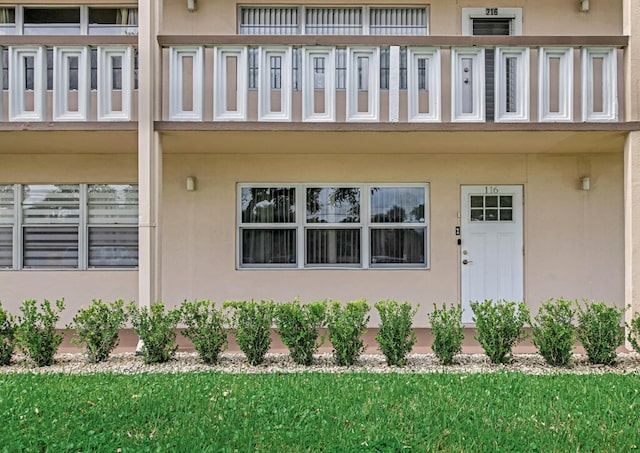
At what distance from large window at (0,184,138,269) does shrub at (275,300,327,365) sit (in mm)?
3956

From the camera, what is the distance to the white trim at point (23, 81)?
7.31 metres

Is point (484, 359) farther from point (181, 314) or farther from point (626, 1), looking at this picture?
point (626, 1)

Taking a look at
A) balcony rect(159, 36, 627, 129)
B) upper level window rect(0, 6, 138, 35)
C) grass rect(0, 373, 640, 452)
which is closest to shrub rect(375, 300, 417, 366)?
grass rect(0, 373, 640, 452)

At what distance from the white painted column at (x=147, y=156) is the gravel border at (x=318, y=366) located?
3.15ft

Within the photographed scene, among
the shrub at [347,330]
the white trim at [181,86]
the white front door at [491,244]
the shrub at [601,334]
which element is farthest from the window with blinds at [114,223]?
the shrub at [601,334]

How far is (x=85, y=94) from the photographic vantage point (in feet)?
24.1

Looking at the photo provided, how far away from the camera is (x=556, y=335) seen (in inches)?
256

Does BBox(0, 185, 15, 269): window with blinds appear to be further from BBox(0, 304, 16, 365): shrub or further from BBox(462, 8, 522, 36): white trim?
BBox(462, 8, 522, 36): white trim

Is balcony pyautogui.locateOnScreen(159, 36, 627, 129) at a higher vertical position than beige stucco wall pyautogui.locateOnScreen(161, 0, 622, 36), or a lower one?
lower

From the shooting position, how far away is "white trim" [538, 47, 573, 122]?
7398 mm

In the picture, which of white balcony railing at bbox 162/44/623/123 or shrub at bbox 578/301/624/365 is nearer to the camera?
shrub at bbox 578/301/624/365

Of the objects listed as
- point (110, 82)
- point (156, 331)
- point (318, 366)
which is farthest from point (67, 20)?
point (318, 366)

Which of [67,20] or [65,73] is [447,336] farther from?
[67,20]

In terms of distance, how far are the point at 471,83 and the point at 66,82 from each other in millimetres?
5884
